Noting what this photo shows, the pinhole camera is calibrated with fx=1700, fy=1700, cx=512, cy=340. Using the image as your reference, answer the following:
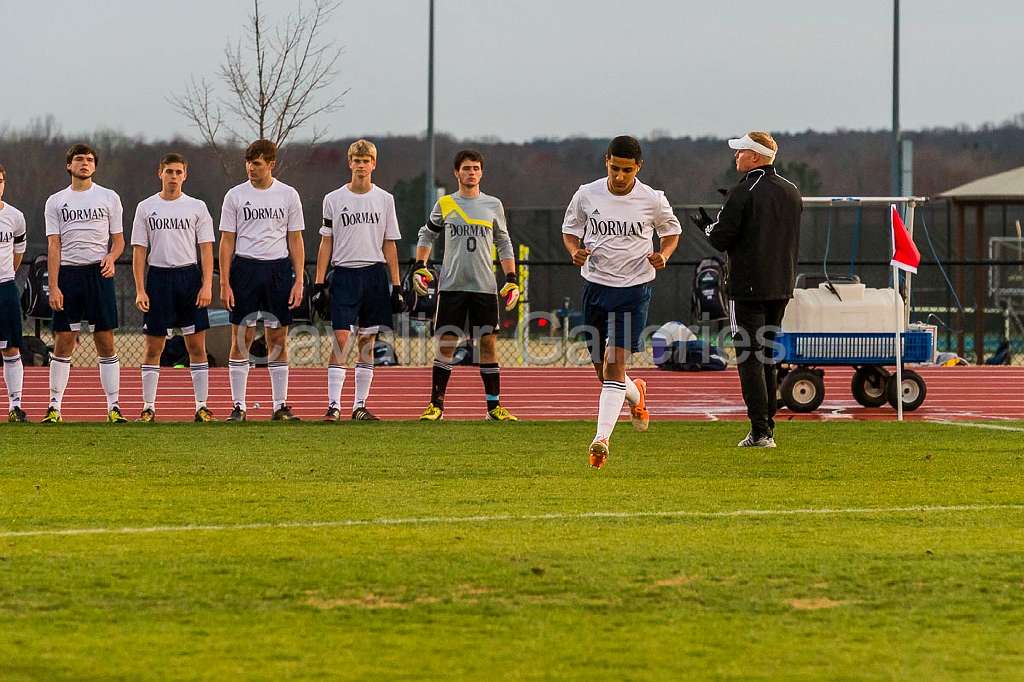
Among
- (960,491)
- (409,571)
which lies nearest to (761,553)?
(409,571)

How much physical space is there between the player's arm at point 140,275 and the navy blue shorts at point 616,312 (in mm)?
3949

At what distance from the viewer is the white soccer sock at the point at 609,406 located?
9508 mm

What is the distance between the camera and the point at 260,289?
42.1 ft

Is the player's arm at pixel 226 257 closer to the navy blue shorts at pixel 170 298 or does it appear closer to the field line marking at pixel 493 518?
the navy blue shorts at pixel 170 298

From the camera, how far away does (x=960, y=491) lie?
8586 millimetres

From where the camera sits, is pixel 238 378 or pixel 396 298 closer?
pixel 238 378

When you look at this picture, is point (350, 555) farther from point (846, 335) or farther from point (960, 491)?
point (846, 335)

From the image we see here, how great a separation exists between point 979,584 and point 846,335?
9.02m

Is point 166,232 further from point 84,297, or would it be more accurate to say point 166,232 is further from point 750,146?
point 750,146

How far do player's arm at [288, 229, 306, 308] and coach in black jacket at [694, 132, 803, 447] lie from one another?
3.34 metres

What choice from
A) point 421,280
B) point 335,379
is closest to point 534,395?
point 335,379

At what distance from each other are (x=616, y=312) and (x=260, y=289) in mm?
3761

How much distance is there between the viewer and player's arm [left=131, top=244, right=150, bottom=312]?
41.1ft

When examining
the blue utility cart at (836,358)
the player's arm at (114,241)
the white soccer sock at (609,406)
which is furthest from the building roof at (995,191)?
the white soccer sock at (609,406)
